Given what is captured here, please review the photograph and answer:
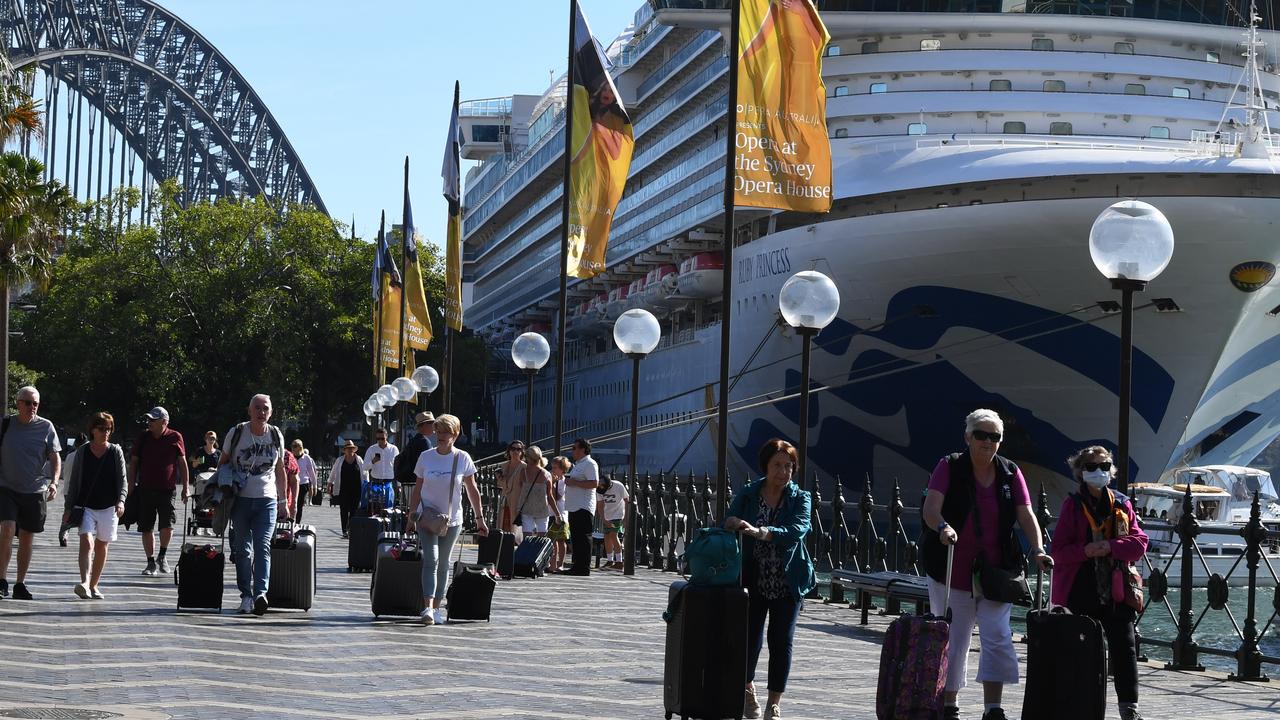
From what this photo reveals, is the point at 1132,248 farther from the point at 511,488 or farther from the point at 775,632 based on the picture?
the point at 511,488

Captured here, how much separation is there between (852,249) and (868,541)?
13828 mm

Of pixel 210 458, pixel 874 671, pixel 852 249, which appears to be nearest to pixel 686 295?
pixel 852 249

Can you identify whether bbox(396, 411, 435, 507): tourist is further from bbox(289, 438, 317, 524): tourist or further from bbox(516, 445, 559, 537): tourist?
bbox(289, 438, 317, 524): tourist

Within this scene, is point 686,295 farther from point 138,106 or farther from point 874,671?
point 138,106

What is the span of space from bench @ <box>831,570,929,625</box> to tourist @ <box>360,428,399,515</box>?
10.8m

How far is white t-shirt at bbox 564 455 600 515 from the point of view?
1981 cm

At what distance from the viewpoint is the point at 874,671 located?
11297 millimetres

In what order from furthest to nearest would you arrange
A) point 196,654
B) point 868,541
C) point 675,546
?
point 675,546, point 868,541, point 196,654

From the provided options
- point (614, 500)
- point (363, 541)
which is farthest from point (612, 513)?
point (363, 541)

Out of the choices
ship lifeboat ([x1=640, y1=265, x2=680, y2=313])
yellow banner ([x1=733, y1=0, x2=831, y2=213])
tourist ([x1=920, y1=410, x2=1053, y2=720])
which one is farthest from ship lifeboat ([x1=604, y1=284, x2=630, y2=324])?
Answer: tourist ([x1=920, y1=410, x2=1053, y2=720])

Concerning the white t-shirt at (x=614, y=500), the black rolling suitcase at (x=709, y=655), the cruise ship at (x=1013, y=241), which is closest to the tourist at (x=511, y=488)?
the white t-shirt at (x=614, y=500)

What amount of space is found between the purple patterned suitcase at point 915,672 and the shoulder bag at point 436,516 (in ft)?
18.4

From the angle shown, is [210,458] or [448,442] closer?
[448,442]

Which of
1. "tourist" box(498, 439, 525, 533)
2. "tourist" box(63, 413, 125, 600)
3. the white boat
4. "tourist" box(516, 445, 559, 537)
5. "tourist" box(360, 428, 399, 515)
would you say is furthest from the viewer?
the white boat
